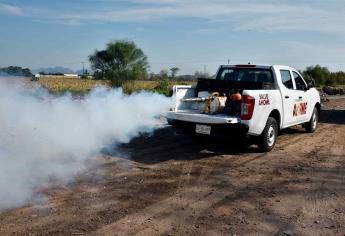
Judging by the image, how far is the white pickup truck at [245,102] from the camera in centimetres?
852

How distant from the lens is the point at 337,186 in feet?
22.3

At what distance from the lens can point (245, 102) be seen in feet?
27.5

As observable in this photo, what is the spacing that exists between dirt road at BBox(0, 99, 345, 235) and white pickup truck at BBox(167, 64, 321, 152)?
62cm

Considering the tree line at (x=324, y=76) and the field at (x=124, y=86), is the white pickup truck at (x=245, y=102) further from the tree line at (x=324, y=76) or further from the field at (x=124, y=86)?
the tree line at (x=324, y=76)

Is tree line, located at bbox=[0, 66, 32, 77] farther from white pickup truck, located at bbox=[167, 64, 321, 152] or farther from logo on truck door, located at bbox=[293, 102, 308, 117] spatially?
logo on truck door, located at bbox=[293, 102, 308, 117]

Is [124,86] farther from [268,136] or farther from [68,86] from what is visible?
[268,136]

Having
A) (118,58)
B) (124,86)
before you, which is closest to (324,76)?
(118,58)

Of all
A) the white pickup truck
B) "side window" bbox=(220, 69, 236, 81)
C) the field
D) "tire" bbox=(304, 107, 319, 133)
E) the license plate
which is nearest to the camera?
the white pickup truck

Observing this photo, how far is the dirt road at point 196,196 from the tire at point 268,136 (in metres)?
0.20

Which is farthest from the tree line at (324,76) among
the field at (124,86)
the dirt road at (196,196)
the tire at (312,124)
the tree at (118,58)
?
the dirt road at (196,196)

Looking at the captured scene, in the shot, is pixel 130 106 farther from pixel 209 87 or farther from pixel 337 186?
pixel 337 186

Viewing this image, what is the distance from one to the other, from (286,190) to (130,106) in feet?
19.6

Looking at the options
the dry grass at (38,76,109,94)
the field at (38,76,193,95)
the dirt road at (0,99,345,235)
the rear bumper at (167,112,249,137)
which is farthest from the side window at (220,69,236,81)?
the field at (38,76,193,95)

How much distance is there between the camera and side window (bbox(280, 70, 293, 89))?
10.1 metres
